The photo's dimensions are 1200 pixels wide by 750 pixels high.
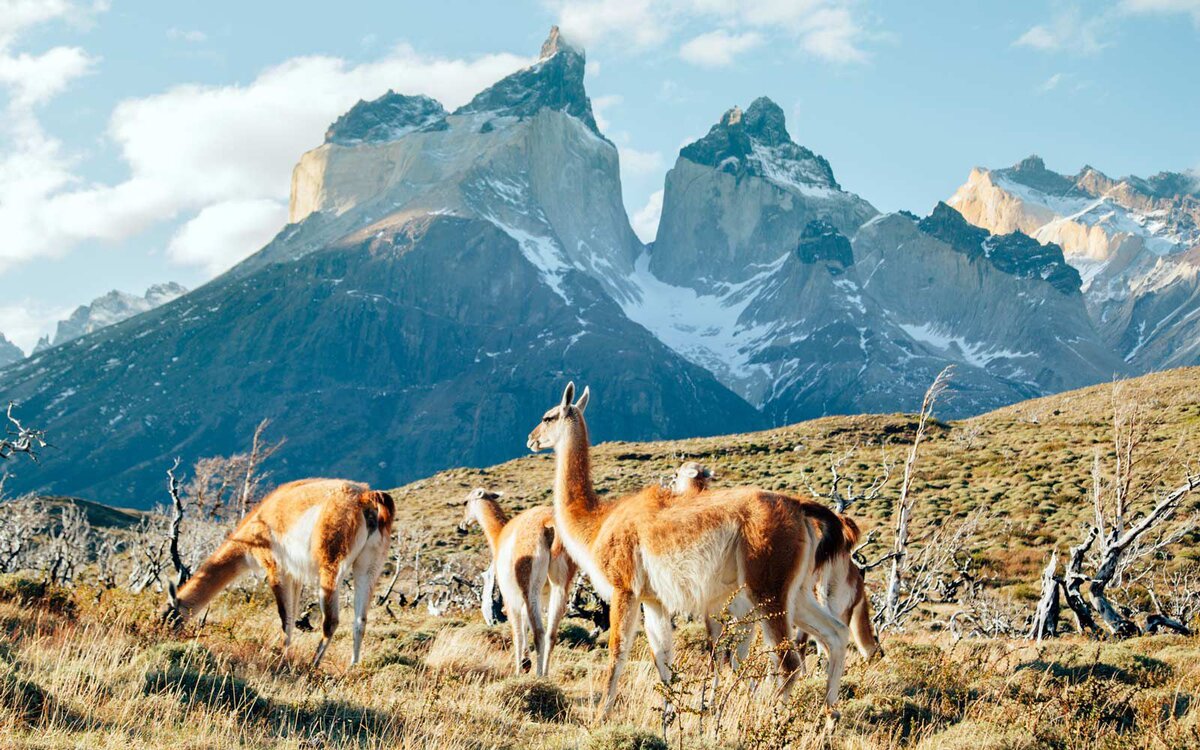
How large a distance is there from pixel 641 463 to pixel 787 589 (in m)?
51.8

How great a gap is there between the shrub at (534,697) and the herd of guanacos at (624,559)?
910 millimetres

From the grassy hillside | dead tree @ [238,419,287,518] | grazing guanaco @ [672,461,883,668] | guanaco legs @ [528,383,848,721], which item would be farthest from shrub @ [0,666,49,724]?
the grassy hillside

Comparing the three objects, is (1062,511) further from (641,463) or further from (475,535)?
(641,463)

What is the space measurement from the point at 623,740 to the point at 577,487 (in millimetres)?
3011

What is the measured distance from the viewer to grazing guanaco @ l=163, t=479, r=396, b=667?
9891 mm

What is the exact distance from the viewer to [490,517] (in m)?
13.1

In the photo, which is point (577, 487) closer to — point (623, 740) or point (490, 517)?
point (623, 740)

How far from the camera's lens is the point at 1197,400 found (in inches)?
2004

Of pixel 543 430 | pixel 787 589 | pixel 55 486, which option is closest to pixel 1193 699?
pixel 787 589

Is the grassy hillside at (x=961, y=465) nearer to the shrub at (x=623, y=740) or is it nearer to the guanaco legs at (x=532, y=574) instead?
the guanaco legs at (x=532, y=574)

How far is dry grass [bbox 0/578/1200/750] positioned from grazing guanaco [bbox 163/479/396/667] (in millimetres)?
473

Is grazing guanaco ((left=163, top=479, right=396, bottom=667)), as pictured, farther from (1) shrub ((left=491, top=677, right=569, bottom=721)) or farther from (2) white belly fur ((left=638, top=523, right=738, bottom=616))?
(2) white belly fur ((left=638, top=523, right=738, bottom=616))

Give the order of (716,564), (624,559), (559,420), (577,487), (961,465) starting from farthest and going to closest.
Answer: (961,465) → (559,420) → (577,487) → (624,559) → (716,564)

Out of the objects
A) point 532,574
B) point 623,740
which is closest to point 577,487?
point 532,574
